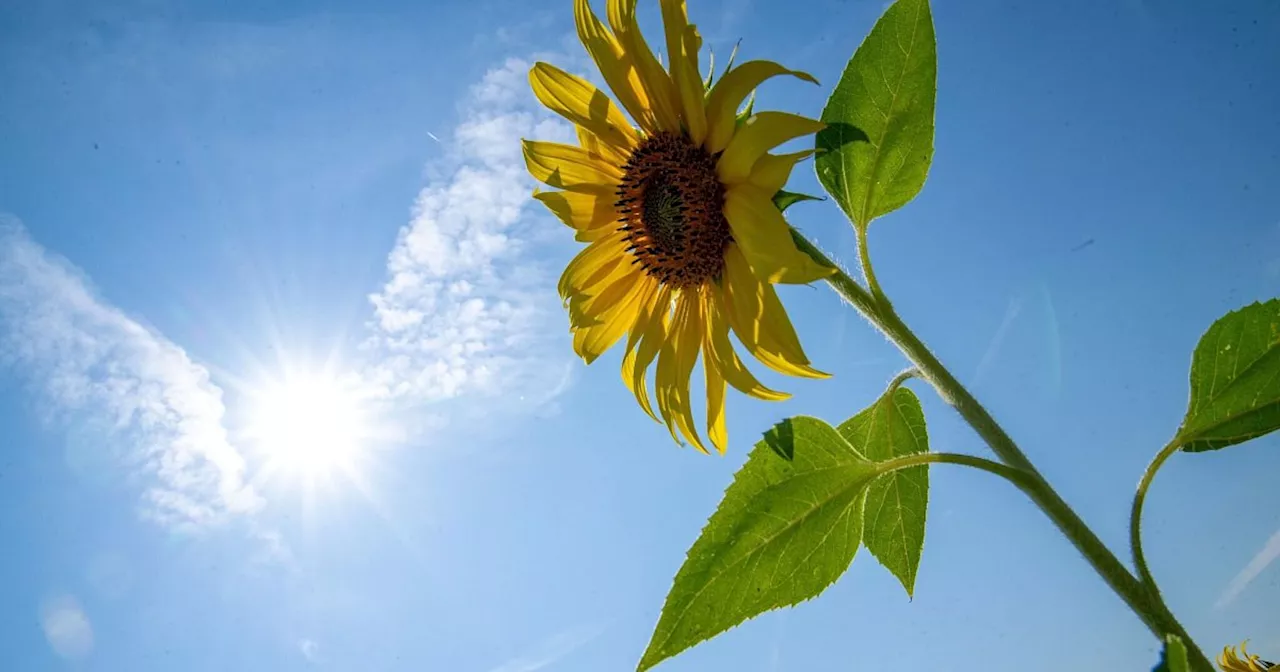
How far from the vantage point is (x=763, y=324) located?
185cm

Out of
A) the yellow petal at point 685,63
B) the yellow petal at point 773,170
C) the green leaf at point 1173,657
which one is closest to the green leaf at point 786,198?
the yellow petal at point 773,170

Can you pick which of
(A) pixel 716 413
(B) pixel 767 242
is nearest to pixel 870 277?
(B) pixel 767 242

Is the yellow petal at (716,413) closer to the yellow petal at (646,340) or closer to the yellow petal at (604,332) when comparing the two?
the yellow petal at (646,340)

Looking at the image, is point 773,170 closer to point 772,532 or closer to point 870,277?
→ point 870,277

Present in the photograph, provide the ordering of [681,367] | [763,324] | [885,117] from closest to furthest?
1. [885,117]
2. [763,324]
3. [681,367]

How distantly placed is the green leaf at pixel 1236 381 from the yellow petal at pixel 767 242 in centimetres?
81

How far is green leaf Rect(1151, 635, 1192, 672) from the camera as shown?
1.07 meters

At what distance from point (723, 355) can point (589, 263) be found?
1.97 ft

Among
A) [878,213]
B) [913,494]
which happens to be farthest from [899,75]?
[913,494]

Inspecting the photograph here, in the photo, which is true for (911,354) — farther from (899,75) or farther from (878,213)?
(899,75)

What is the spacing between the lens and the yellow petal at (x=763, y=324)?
5.92 ft

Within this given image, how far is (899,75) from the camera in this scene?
5.54ft

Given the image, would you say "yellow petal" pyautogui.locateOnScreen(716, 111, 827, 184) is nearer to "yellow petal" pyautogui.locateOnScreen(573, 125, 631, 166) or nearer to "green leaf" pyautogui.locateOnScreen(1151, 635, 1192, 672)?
"yellow petal" pyautogui.locateOnScreen(573, 125, 631, 166)

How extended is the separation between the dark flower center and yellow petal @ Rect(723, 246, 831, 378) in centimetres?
17
